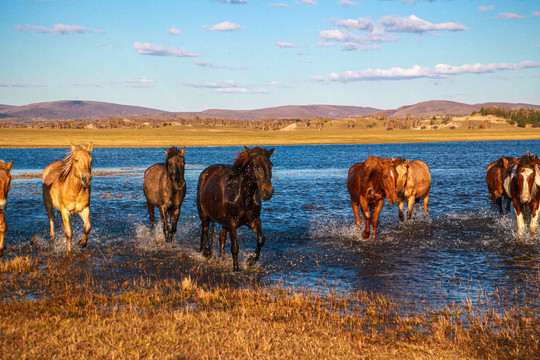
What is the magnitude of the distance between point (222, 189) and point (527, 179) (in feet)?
24.0

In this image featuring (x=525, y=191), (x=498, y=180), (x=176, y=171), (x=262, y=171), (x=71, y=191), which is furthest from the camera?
(x=498, y=180)

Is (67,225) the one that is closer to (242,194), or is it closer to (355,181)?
(242,194)

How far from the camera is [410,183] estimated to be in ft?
50.2

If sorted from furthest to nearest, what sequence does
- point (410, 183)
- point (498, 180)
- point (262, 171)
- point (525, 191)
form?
1. point (498, 180)
2. point (410, 183)
3. point (525, 191)
4. point (262, 171)

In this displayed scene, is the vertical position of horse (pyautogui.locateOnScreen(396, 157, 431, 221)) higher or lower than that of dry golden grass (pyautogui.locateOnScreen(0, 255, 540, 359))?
higher

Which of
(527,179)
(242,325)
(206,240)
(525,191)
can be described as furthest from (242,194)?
(527,179)

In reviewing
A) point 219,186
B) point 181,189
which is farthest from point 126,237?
point 219,186

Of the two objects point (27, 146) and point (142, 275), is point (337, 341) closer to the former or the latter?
point (142, 275)

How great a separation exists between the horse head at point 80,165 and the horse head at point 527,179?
9714mm

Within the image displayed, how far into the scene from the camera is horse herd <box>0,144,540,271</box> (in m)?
9.39

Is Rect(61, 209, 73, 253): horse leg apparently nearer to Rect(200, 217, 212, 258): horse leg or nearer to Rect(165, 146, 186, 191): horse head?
Rect(165, 146, 186, 191): horse head

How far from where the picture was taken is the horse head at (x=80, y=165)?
10156 millimetres

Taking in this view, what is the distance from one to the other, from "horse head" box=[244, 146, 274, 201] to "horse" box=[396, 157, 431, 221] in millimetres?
6590

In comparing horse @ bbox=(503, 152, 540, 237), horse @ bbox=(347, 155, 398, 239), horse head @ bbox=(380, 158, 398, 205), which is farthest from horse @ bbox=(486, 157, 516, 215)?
horse head @ bbox=(380, 158, 398, 205)
